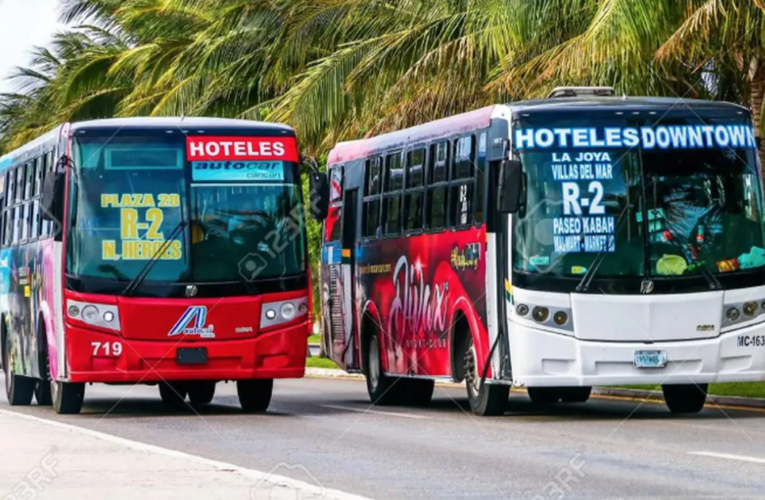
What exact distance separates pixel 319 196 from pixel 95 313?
2811 mm

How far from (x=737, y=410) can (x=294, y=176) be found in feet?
17.5

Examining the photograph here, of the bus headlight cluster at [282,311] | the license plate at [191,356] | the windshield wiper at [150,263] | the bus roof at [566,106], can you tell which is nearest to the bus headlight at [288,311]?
the bus headlight cluster at [282,311]

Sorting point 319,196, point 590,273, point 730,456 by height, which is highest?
point 319,196

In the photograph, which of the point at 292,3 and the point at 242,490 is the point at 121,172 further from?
the point at 292,3

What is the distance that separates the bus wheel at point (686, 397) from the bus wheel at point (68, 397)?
6418 mm

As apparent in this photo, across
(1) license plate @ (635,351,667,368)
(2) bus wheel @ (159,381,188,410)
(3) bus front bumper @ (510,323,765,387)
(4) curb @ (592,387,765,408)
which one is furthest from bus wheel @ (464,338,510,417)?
(2) bus wheel @ (159,381,188,410)

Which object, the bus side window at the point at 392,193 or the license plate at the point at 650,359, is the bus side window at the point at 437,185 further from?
the license plate at the point at 650,359

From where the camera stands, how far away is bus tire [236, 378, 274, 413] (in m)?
22.1

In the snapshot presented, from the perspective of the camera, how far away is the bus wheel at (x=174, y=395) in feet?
80.8


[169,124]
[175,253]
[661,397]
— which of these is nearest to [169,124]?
[169,124]

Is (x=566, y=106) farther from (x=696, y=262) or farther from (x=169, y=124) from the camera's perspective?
(x=169, y=124)

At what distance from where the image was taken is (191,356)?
20594 millimetres

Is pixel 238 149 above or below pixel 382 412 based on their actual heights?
above

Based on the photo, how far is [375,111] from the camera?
3256cm
